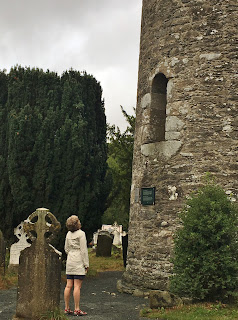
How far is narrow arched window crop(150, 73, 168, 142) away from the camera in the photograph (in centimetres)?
976

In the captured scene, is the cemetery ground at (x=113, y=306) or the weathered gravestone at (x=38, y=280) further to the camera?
the cemetery ground at (x=113, y=306)

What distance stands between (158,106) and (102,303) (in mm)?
4491

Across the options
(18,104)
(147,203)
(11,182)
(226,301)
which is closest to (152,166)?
(147,203)

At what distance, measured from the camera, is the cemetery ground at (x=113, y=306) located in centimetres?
646

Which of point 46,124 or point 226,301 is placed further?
point 46,124

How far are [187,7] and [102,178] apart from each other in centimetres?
589

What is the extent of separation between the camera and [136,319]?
22.0 feet

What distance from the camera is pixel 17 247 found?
11.8 metres

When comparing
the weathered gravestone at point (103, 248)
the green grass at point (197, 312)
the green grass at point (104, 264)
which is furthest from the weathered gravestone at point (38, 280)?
the weathered gravestone at point (103, 248)

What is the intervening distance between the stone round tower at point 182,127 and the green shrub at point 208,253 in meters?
1.45

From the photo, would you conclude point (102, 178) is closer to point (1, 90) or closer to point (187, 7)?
point (1, 90)

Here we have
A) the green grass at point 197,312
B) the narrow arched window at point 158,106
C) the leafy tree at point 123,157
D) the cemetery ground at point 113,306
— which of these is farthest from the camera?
the leafy tree at point 123,157

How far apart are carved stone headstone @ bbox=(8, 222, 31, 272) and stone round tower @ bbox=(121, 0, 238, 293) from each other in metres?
3.39

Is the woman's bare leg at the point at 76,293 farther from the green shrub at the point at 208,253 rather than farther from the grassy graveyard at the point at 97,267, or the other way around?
the grassy graveyard at the point at 97,267
